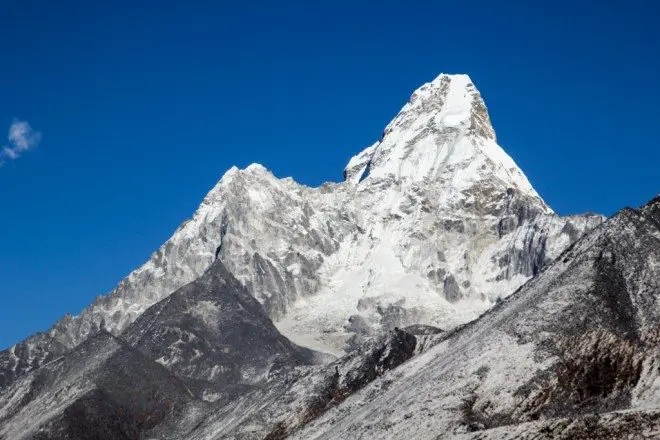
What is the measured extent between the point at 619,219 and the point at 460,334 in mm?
26358

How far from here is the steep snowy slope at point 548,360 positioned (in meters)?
103

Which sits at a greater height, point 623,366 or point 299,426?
point 299,426

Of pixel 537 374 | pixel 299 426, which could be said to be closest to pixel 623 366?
pixel 537 374

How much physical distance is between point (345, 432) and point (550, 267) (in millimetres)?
42928

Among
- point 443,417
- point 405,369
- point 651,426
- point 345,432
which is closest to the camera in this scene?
point 651,426

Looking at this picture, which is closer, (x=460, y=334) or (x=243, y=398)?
(x=460, y=334)

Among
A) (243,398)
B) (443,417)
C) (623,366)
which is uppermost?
(243,398)

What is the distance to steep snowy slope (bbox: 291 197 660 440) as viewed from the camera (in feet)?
337

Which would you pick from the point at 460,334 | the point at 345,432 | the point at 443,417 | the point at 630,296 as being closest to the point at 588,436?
the point at 443,417

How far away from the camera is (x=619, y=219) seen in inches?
5541

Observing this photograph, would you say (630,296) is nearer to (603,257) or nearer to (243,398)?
(603,257)

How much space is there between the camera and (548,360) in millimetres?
110375

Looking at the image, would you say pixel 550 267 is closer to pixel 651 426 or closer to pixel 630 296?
pixel 630 296

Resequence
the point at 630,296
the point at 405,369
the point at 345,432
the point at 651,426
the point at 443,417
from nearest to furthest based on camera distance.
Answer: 1. the point at 651,426
2. the point at 443,417
3. the point at 345,432
4. the point at 630,296
5. the point at 405,369
